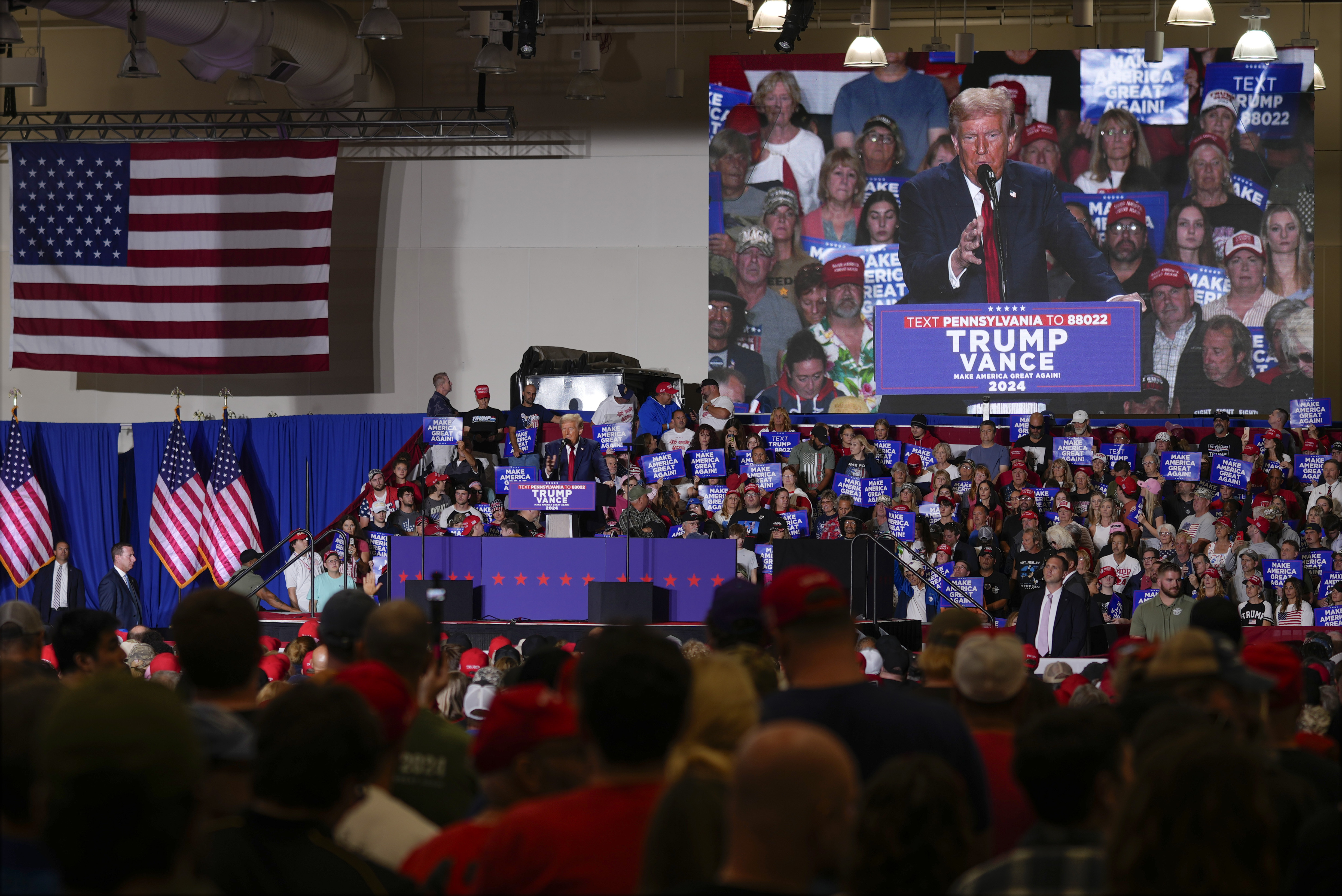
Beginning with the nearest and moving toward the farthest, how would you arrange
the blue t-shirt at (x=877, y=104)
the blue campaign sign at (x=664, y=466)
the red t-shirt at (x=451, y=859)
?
the red t-shirt at (x=451, y=859)
the blue campaign sign at (x=664, y=466)
the blue t-shirt at (x=877, y=104)

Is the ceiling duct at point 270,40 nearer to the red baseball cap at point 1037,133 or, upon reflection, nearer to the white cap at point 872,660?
the red baseball cap at point 1037,133

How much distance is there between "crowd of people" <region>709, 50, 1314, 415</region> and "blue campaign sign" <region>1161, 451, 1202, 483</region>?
12.5ft

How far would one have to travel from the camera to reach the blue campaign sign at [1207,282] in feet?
65.1

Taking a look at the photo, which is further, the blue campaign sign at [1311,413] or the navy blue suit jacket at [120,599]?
the navy blue suit jacket at [120,599]

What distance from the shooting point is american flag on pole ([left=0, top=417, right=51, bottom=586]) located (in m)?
19.7

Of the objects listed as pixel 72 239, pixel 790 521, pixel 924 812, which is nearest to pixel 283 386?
pixel 72 239

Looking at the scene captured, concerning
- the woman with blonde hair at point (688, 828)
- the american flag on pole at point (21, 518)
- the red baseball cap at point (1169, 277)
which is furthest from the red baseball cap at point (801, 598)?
the american flag on pole at point (21, 518)

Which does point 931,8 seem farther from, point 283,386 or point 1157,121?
point 283,386

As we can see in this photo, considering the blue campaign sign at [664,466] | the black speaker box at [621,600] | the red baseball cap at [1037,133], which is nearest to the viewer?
the black speaker box at [621,600]

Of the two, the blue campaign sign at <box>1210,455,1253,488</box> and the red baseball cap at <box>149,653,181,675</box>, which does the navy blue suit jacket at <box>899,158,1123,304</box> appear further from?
the red baseball cap at <box>149,653,181,675</box>

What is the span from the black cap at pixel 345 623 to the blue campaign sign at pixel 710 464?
1211 cm

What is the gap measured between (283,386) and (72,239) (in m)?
3.76

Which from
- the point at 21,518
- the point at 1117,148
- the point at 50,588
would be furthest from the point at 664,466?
the point at 21,518

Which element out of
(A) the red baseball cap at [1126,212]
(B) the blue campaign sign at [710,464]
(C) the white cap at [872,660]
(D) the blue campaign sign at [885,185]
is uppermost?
(D) the blue campaign sign at [885,185]
